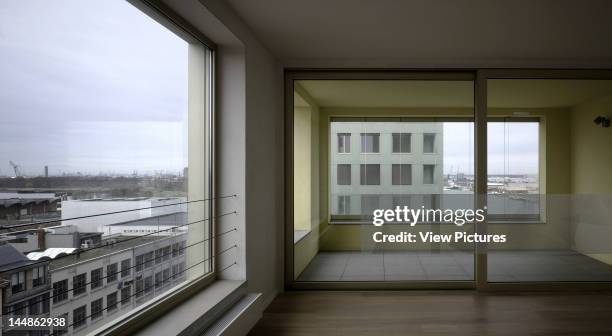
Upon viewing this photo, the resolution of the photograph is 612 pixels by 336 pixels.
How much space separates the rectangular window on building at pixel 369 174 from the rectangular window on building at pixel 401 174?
6.3 inches

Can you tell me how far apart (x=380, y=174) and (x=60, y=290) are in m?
3.46

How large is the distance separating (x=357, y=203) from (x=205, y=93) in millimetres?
2143

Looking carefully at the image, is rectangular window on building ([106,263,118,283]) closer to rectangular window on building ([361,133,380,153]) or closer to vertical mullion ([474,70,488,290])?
rectangular window on building ([361,133,380,153])

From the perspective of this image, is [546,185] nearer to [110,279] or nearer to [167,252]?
[167,252]

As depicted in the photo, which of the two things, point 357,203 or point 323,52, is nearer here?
point 323,52

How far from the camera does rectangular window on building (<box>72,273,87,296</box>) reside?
196 centimetres

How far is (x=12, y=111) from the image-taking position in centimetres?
167

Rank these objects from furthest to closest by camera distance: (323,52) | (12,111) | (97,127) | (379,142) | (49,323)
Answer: (379,142), (323,52), (97,127), (49,323), (12,111)

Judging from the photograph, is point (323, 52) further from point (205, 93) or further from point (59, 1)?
point (59, 1)

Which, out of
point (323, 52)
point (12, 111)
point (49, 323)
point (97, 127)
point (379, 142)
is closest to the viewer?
point (12, 111)

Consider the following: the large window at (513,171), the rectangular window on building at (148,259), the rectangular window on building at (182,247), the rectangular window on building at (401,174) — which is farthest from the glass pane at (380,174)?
the rectangular window on building at (148,259)

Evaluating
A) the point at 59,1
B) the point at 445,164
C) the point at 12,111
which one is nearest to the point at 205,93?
the point at 59,1

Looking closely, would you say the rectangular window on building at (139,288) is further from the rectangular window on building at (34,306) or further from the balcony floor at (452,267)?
the balcony floor at (452,267)

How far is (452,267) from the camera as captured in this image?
4832 millimetres
